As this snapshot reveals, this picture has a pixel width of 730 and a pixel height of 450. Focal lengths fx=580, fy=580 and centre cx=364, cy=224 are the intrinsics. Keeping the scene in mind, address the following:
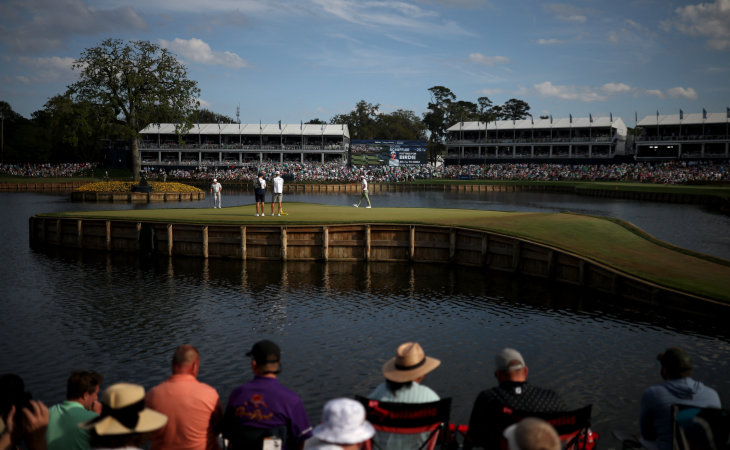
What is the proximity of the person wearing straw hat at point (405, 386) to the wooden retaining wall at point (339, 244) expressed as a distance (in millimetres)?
16912

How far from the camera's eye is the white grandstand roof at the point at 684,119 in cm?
10912

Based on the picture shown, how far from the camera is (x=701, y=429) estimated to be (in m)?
5.72

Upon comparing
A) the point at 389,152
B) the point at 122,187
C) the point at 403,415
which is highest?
the point at 389,152

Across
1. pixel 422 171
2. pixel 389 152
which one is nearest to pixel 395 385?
pixel 422 171

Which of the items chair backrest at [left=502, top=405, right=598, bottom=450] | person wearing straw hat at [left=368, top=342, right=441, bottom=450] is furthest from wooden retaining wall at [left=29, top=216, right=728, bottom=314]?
person wearing straw hat at [left=368, top=342, right=441, bottom=450]

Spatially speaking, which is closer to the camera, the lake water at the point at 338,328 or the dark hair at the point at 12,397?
the dark hair at the point at 12,397

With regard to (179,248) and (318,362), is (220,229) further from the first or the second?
(318,362)

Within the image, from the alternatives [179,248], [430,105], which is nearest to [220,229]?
[179,248]

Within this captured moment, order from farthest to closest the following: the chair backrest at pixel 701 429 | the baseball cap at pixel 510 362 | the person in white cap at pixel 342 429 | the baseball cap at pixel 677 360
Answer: the baseball cap at pixel 677 360
the baseball cap at pixel 510 362
the chair backrest at pixel 701 429
the person in white cap at pixel 342 429

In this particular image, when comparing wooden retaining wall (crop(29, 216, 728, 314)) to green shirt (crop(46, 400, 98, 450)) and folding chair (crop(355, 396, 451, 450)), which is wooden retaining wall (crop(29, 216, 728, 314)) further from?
green shirt (crop(46, 400, 98, 450))

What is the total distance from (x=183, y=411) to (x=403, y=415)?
2.33 metres

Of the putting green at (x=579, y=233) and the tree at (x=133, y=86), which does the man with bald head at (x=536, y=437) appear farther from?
the tree at (x=133, y=86)

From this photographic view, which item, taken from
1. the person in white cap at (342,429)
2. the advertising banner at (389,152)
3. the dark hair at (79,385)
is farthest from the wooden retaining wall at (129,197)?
the person in white cap at (342,429)

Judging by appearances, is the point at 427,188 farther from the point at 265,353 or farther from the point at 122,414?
the point at 122,414
